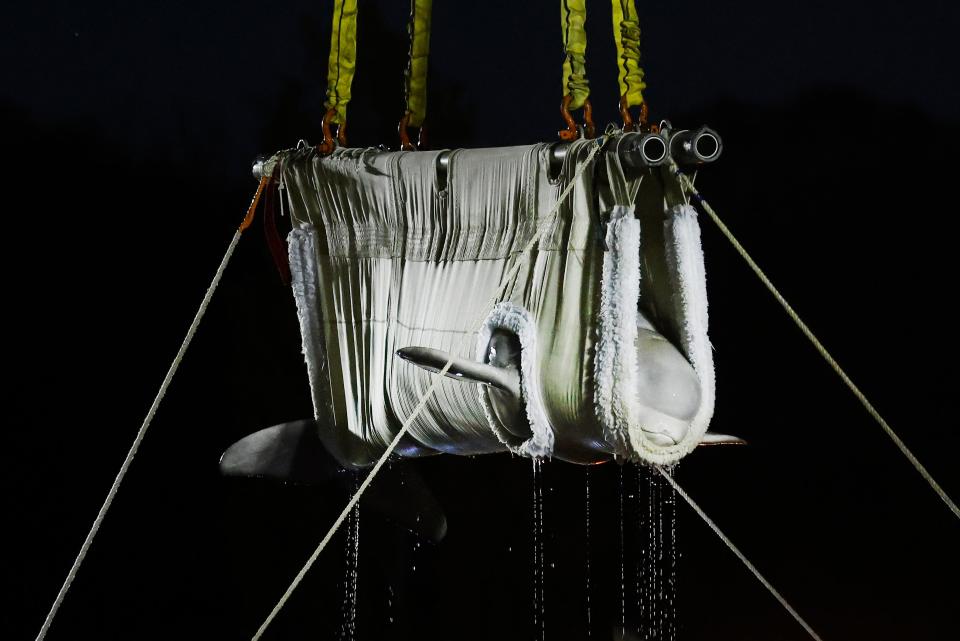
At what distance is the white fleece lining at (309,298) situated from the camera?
8.06 feet

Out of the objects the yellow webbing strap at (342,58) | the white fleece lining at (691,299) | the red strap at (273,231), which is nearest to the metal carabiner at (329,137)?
the yellow webbing strap at (342,58)

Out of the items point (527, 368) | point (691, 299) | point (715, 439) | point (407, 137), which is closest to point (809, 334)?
point (691, 299)

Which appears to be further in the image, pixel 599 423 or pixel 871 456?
pixel 871 456

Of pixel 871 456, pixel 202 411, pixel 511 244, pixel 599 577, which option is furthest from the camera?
pixel 202 411

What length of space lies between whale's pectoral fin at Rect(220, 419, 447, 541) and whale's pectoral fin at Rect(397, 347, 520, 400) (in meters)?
0.51

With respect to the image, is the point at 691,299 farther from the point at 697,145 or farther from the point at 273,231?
the point at 273,231

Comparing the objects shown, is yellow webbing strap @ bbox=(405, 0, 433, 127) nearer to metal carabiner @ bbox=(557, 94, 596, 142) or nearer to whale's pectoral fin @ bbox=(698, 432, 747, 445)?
metal carabiner @ bbox=(557, 94, 596, 142)

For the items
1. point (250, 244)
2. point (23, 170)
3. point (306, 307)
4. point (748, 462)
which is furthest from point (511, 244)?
point (23, 170)

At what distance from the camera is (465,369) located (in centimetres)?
205

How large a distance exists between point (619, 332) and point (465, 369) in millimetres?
233

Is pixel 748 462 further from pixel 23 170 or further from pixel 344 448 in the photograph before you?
pixel 23 170

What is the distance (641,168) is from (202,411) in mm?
1585

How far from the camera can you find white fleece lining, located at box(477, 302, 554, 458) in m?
2.09

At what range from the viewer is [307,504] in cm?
331
